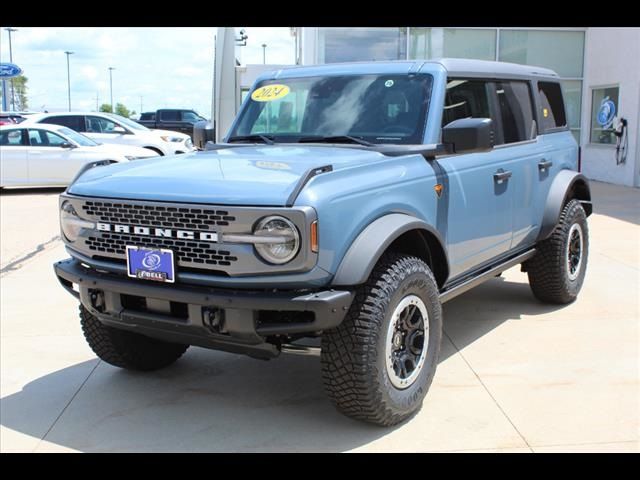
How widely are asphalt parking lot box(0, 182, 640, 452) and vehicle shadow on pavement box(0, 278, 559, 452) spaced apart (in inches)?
0.4

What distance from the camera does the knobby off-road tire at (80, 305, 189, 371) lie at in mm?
4203

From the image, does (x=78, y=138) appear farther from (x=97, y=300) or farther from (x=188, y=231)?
(x=188, y=231)

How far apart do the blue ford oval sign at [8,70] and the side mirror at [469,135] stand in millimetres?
31873

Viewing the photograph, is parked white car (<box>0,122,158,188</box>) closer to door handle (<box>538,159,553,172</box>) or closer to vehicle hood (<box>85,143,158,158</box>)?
vehicle hood (<box>85,143,158,158</box>)

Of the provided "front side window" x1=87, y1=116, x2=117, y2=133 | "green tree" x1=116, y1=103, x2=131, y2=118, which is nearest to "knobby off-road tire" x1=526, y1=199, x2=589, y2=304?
"front side window" x1=87, y1=116, x2=117, y2=133

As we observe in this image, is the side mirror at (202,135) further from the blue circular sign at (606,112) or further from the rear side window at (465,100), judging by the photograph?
the blue circular sign at (606,112)

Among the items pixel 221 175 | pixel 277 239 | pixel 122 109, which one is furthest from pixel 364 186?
pixel 122 109

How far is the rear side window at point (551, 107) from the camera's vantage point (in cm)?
569

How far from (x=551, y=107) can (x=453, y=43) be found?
39.4 ft

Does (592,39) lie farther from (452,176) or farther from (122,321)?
(122,321)

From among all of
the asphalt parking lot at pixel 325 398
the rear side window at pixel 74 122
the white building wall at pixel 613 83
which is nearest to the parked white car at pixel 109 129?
the rear side window at pixel 74 122

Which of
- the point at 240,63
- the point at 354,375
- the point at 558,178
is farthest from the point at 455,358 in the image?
the point at 240,63

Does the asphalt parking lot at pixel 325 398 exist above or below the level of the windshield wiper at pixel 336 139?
below

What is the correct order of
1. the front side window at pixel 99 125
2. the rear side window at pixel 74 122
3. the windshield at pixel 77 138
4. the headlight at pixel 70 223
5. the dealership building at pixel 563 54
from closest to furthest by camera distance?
the headlight at pixel 70 223 < the windshield at pixel 77 138 < the dealership building at pixel 563 54 < the rear side window at pixel 74 122 < the front side window at pixel 99 125
